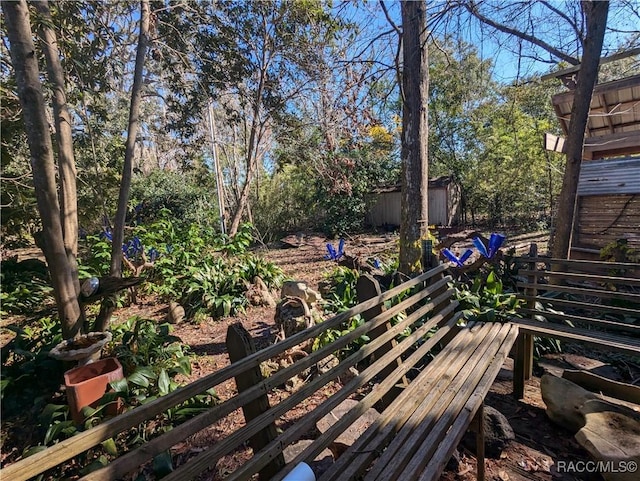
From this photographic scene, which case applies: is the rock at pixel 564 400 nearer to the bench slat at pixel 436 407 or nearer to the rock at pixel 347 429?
the bench slat at pixel 436 407

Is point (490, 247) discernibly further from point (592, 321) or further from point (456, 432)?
point (456, 432)

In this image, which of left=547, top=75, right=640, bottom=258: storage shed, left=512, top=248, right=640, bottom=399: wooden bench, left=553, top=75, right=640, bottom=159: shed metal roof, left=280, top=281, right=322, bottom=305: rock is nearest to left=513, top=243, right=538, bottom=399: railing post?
left=512, top=248, right=640, bottom=399: wooden bench

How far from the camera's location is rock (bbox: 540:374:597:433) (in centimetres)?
233

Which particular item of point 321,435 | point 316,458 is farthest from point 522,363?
point 321,435

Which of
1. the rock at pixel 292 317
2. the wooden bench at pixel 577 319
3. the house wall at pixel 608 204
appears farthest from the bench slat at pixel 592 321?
the house wall at pixel 608 204

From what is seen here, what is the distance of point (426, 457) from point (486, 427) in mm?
1148

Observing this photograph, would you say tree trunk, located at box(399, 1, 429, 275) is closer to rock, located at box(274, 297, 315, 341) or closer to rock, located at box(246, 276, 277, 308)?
rock, located at box(274, 297, 315, 341)

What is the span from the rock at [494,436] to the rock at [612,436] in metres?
0.40

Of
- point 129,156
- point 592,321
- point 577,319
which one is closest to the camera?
point 592,321

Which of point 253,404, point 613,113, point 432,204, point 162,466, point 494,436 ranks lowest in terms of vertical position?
point 494,436

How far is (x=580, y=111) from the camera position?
4.23 metres

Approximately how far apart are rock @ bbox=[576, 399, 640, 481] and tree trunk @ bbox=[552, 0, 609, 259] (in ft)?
9.67

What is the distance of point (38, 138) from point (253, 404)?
2661 mm

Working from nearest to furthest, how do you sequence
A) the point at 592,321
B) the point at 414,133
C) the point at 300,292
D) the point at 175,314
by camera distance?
the point at 592,321
the point at 300,292
the point at 414,133
the point at 175,314
